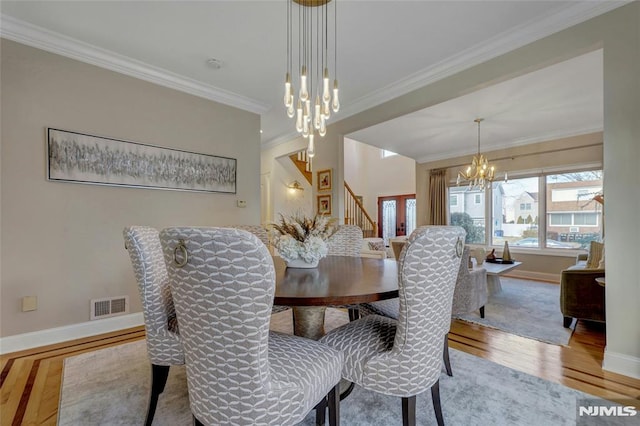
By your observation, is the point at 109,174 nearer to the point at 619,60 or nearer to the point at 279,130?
the point at 279,130

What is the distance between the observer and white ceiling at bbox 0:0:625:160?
220cm

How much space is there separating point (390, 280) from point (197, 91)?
3.18 meters

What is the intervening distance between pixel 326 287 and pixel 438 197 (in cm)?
608

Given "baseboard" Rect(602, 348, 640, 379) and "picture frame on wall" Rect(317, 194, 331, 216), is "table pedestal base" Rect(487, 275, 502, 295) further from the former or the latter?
"picture frame on wall" Rect(317, 194, 331, 216)

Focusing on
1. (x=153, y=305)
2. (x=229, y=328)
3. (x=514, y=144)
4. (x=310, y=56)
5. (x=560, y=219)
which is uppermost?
(x=310, y=56)

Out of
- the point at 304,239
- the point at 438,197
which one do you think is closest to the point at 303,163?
the point at 438,197

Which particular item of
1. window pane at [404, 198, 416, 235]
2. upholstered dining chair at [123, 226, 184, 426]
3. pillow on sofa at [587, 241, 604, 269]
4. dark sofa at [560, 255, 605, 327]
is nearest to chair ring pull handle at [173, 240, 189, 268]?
upholstered dining chair at [123, 226, 184, 426]

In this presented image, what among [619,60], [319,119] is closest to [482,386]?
[319,119]

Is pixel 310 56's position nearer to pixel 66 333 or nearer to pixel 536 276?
pixel 66 333

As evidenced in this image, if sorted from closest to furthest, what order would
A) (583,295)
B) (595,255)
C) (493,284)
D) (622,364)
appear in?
(622,364) < (583,295) < (595,255) < (493,284)

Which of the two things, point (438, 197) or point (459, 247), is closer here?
point (459, 247)

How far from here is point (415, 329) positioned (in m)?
1.18

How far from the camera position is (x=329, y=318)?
311 cm

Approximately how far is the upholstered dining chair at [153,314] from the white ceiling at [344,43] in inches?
72.0
